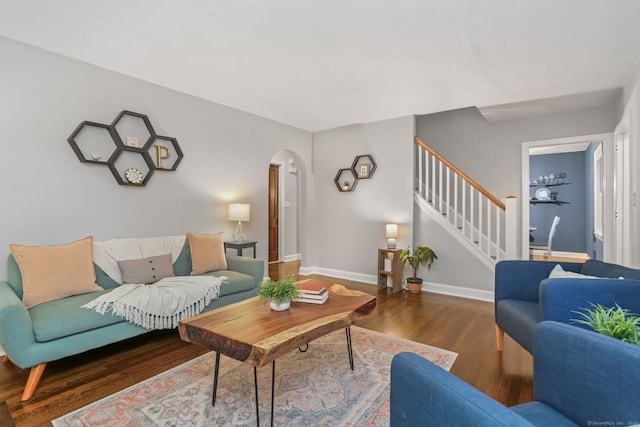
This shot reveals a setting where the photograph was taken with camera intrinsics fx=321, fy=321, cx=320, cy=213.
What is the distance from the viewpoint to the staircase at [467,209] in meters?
3.97

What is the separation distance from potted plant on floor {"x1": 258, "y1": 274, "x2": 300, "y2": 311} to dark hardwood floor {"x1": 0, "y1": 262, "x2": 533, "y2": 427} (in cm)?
98

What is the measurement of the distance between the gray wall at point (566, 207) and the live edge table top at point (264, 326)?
24.0 feet

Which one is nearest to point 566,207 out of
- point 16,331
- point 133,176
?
point 133,176

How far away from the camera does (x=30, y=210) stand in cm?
272

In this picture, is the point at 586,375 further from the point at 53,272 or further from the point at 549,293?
the point at 53,272

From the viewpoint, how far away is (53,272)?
2.43 meters

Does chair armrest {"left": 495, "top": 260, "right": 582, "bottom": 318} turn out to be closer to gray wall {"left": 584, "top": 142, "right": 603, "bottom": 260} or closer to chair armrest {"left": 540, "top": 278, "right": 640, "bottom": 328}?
chair armrest {"left": 540, "top": 278, "right": 640, "bottom": 328}

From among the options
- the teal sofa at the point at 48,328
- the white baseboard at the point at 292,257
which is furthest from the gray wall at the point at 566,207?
the teal sofa at the point at 48,328

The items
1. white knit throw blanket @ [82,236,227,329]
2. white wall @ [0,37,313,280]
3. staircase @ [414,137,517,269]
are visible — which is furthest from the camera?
staircase @ [414,137,517,269]

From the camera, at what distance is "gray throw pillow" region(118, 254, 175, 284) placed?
2.88m

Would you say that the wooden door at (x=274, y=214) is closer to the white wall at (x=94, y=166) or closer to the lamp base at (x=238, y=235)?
the white wall at (x=94, y=166)

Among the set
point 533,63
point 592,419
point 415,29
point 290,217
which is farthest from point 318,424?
point 290,217

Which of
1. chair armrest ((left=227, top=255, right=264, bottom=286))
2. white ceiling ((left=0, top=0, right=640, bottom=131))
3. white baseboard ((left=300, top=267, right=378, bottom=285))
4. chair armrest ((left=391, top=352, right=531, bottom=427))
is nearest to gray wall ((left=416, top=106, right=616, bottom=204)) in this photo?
white ceiling ((left=0, top=0, right=640, bottom=131))

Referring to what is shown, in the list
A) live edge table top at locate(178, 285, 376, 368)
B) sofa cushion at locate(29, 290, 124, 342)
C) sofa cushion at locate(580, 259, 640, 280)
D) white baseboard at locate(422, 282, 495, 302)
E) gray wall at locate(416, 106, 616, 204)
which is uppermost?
gray wall at locate(416, 106, 616, 204)
